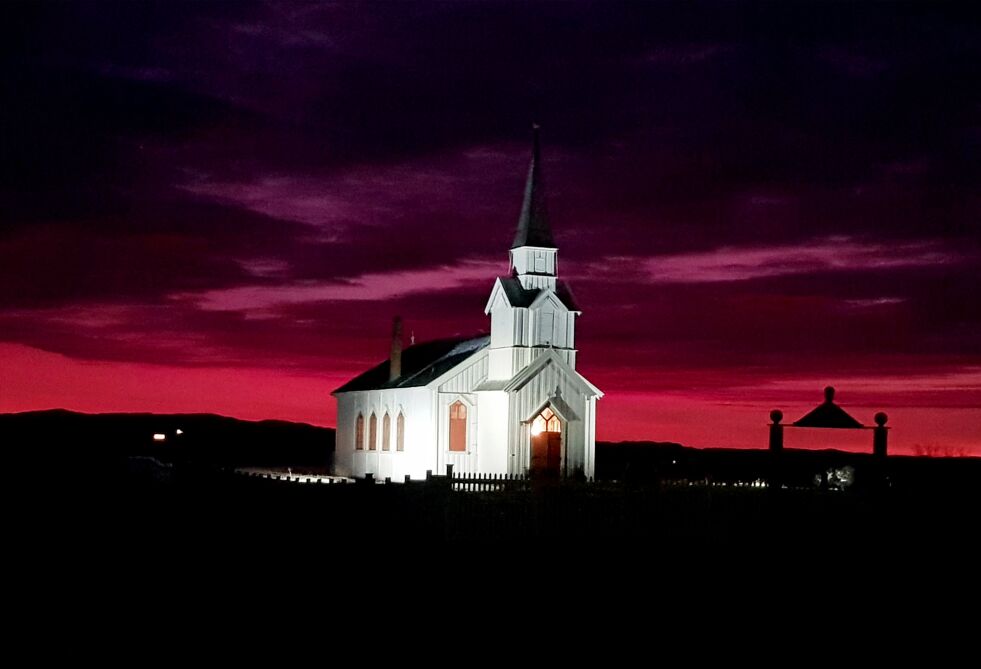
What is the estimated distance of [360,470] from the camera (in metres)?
53.5

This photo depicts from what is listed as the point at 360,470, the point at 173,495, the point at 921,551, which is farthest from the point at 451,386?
the point at 921,551

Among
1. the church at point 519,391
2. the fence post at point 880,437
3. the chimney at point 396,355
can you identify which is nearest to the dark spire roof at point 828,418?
the fence post at point 880,437

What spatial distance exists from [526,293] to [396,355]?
8415 mm

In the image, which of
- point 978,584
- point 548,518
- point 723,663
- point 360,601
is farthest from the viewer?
point 548,518

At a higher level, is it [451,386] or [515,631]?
[451,386]

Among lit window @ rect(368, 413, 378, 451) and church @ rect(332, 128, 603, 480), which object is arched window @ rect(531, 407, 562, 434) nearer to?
church @ rect(332, 128, 603, 480)

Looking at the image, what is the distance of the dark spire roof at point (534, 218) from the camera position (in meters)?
47.4

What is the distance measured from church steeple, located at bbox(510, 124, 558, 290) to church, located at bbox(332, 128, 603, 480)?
0.12 feet

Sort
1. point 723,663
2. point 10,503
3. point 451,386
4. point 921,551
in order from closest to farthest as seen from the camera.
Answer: point 723,663, point 921,551, point 10,503, point 451,386

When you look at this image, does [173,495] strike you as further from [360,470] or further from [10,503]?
[360,470]

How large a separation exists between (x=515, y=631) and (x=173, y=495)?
71.5ft

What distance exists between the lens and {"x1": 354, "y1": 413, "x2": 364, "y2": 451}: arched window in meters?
54.0

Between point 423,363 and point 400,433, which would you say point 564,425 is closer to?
point 400,433

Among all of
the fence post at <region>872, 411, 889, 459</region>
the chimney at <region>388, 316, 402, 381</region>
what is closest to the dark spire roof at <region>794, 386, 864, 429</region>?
the fence post at <region>872, 411, 889, 459</region>
